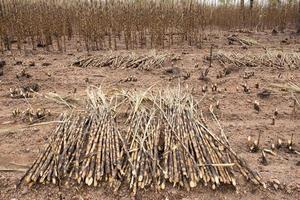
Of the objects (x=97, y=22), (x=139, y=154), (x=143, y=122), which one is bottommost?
(x=139, y=154)

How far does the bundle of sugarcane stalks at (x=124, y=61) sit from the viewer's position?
466cm

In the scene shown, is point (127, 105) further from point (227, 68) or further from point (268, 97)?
point (227, 68)

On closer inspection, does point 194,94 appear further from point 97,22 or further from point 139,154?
point 97,22

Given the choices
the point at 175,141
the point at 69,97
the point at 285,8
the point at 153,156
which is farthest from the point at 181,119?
the point at 285,8

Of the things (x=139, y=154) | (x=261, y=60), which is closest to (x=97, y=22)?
(x=261, y=60)

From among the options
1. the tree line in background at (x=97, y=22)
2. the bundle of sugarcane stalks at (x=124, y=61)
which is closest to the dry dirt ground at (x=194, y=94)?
the bundle of sugarcane stalks at (x=124, y=61)

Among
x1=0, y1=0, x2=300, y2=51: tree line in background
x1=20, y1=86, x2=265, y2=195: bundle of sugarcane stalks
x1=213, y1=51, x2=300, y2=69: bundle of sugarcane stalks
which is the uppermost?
x1=0, y1=0, x2=300, y2=51: tree line in background

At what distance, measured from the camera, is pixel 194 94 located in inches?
143

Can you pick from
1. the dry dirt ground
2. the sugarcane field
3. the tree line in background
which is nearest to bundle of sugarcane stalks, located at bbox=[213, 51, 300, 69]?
the sugarcane field

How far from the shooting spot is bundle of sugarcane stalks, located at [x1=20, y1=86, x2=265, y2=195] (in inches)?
82.4

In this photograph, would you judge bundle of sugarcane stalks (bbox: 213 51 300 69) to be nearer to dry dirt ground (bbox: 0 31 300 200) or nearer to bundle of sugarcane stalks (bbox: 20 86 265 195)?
dry dirt ground (bbox: 0 31 300 200)

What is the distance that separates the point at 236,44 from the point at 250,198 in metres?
4.85

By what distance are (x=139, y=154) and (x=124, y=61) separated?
108 inches

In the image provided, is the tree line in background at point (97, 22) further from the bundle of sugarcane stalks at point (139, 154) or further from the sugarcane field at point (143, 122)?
the bundle of sugarcane stalks at point (139, 154)
